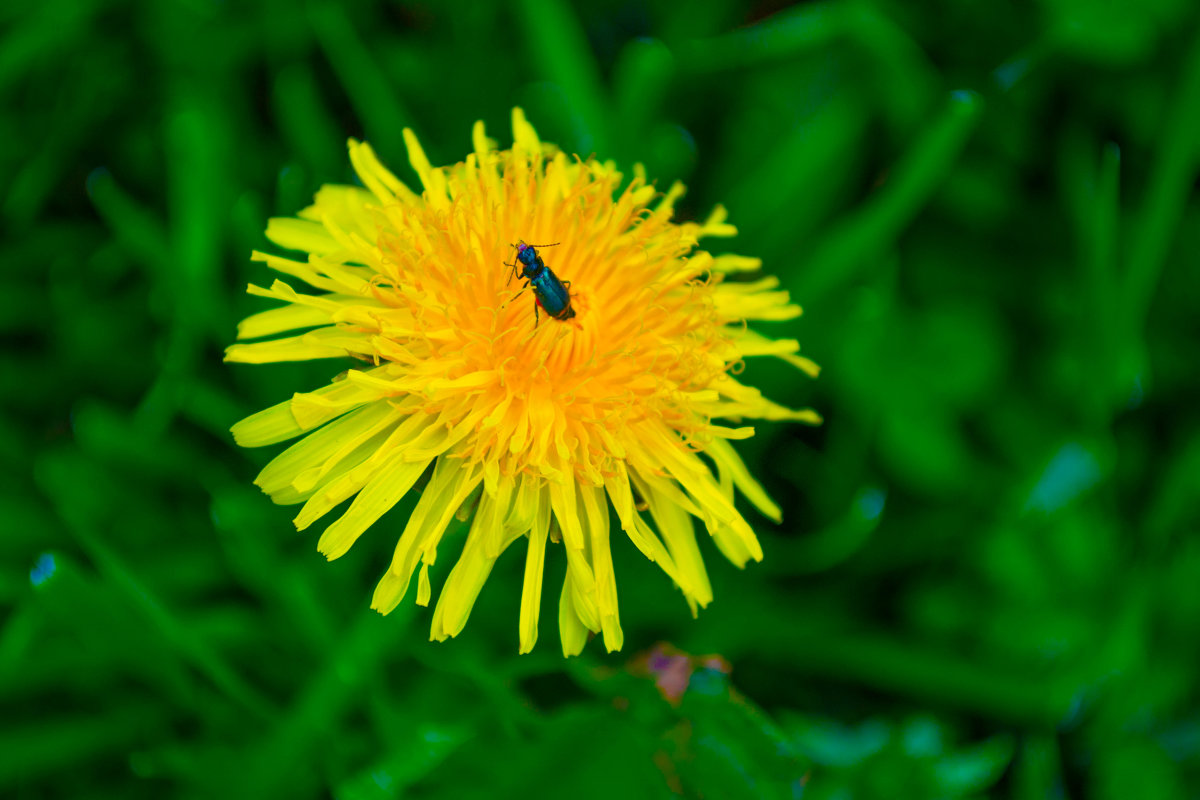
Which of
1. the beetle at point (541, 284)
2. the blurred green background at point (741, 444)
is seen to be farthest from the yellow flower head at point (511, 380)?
the blurred green background at point (741, 444)

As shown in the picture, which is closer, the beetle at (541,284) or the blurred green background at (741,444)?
the beetle at (541,284)

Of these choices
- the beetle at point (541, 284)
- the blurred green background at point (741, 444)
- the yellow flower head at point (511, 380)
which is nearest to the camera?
the yellow flower head at point (511, 380)

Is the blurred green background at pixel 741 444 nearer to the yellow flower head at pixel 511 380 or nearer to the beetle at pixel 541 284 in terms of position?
the yellow flower head at pixel 511 380

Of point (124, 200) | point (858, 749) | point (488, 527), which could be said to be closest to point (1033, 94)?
point (858, 749)

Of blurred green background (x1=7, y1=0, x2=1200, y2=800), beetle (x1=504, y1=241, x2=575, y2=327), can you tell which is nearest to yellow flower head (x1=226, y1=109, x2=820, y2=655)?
beetle (x1=504, y1=241, x2=575, y2=327)

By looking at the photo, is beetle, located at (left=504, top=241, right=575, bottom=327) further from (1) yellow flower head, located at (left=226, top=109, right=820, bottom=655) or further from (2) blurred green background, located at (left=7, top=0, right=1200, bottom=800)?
(2) blurred green background, located at (left=7, top=0, right=1200, bottom=800)

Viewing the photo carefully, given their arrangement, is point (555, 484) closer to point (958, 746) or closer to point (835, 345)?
point (835, 345)
